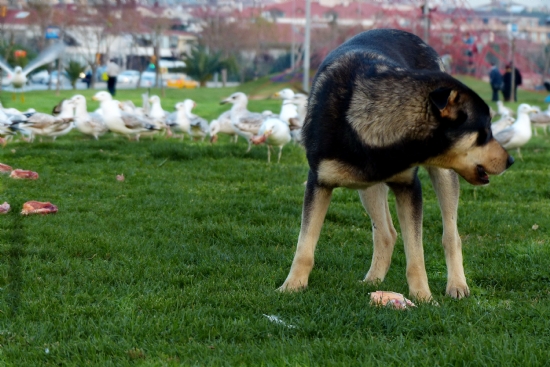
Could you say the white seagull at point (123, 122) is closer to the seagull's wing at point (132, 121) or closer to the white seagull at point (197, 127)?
the seagull's wing at point (132, 121)

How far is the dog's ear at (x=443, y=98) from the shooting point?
4109 millimetres

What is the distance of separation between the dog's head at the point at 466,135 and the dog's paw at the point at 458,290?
2.77 feet

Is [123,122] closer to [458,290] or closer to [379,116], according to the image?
[458,290]

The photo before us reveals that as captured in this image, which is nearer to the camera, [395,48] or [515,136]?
[395,48]

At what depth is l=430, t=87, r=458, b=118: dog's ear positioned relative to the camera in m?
4.11

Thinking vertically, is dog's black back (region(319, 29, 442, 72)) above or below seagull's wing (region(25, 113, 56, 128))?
above

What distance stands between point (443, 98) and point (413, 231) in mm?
1079

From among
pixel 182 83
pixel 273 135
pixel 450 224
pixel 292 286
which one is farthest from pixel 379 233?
pixel 182 83

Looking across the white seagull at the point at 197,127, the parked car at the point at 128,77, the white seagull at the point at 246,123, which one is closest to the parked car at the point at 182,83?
the parked car at the point at 128,77

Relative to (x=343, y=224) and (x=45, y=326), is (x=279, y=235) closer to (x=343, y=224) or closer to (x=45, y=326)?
(x=343, y=224)

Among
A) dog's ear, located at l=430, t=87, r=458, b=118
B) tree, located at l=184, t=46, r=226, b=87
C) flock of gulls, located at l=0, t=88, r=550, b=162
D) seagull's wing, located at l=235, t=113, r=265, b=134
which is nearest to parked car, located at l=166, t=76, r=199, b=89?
tree, located at l=184, t=46, r=226, b=87

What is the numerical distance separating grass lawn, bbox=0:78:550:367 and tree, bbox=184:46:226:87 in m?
39.3

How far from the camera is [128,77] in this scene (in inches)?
2169

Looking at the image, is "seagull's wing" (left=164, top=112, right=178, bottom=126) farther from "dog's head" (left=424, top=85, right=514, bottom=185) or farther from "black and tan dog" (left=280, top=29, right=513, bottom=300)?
"dog's head" (left=424, top=85, right=514, bottom=185)
